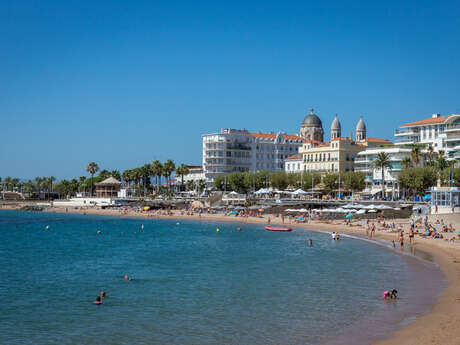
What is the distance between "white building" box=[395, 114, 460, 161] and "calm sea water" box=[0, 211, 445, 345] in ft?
164

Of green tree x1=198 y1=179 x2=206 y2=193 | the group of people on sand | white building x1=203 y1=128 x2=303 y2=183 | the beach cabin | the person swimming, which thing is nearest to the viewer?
the person swimming

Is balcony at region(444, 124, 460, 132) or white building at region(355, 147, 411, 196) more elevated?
balcony at region(444, 124, 460, 132)

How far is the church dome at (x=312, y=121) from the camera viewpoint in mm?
149500

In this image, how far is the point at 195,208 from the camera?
108875 mm

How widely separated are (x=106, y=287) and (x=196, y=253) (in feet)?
56.3

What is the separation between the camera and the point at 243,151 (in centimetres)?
13975

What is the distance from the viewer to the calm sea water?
22672 mm

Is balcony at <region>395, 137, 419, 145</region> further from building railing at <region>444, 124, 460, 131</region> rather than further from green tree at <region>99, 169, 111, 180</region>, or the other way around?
green tree at <region>99, 169, 111, 180</region>

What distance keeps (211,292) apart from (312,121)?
12363cm

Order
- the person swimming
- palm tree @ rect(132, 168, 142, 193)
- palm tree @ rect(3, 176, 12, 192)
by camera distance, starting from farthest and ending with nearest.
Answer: palm tree @ rect(3, 176, 12, 192) < palm tree @ rect(132, 168, 142, 193) < the person swimming

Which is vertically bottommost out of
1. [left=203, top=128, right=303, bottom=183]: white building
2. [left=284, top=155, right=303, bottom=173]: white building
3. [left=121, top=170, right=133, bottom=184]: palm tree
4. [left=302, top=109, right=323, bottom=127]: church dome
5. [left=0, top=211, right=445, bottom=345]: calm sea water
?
[left=0, top=211, right=445, bottom=345]: calm sea water

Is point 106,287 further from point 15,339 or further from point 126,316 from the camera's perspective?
point 15,339

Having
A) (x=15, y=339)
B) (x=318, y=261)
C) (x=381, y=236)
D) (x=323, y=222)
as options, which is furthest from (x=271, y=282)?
(x=323, y=222)

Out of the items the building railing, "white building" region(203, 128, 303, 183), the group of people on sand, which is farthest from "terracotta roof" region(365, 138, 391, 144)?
the group of people on sand
